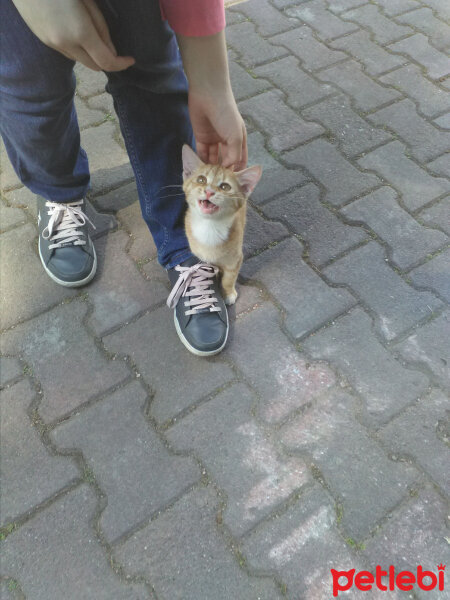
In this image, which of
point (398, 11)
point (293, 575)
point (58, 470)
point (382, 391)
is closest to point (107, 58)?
point (58, 470)

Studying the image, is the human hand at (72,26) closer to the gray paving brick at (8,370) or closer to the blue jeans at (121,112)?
the blue jeans at (121,112)

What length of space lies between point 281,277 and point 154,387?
2.82ft

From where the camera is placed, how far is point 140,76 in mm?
1933

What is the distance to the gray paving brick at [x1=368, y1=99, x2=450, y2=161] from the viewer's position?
305cm

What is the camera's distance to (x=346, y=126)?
3189mm

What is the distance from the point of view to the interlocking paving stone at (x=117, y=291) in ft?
7.82

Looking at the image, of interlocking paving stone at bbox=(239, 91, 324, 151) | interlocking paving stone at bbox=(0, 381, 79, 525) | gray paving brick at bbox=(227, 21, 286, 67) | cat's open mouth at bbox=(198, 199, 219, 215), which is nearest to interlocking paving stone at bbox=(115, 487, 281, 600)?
interlocking paving stone at bbox=(0, 381, 79, 525)

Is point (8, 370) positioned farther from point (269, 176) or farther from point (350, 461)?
point (269, 176)

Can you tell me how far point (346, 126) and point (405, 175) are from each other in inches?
21.6

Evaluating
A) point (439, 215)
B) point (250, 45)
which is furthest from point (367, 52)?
point (439, 215)

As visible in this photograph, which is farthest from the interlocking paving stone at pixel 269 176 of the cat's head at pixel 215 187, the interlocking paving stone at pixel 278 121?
the cat's head at pixel 215 187

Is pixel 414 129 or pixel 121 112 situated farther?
pixel 414 129

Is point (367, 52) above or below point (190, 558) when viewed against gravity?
above

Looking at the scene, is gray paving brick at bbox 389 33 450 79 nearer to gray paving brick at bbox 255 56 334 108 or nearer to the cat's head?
gray paving brick at bbox 255 56 334 108
